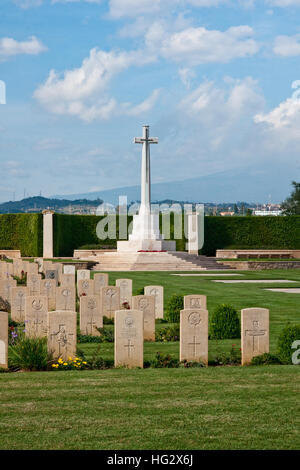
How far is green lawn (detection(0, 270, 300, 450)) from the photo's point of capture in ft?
17.6

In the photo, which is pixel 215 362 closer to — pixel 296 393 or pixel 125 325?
pixel 125 325

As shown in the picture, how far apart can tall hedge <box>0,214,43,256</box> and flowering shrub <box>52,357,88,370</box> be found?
106 ft

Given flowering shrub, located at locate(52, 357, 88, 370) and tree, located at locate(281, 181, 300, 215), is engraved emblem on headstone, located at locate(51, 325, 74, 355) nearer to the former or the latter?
flowering shrub, located at locate(52, 357, 88, 370)

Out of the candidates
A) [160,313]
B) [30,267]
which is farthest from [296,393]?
[30,267]

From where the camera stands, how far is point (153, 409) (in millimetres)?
6289

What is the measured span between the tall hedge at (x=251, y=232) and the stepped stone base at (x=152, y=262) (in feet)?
24.6

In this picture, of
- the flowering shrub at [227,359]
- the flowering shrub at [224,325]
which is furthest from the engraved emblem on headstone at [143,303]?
the flowering shrub at [227,359]

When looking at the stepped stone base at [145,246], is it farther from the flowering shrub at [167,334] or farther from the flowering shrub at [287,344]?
the flowering shrub at [287,344]

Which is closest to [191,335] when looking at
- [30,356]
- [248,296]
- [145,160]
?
[30,356]

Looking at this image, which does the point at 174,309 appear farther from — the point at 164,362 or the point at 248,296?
the point at 248,296

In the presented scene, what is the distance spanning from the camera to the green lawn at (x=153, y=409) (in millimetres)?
5375

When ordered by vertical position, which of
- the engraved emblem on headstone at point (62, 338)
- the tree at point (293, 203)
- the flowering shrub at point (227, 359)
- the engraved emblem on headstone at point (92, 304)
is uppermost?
the tree at point (293, 203)

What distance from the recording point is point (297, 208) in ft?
238

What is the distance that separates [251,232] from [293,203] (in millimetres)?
32414
